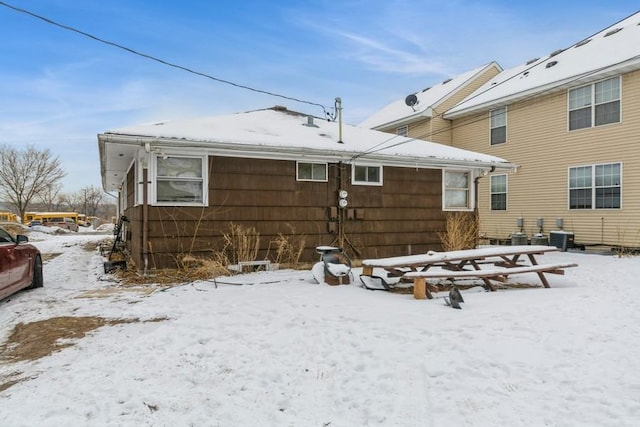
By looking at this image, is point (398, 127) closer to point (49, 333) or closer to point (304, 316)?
point (304, 316)

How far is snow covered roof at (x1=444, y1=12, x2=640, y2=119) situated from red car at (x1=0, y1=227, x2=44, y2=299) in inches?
573

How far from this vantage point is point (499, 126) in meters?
15.7

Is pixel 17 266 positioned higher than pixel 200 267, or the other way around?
pixel 17 266

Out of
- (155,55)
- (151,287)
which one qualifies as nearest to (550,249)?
(151,287)

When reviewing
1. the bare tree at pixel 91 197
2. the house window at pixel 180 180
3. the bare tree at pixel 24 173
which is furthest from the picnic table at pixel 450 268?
the bare tree at pixel 91 197

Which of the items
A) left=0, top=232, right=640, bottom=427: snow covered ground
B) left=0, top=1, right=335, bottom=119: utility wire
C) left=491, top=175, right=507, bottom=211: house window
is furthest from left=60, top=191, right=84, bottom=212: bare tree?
left=0, top=232, right=640, bottom=427: snow covered ground

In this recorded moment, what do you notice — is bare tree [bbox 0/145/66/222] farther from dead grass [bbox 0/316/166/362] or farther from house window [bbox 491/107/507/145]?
dead grass [bbox 0/316/166/362]

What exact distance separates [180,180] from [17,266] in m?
3.03

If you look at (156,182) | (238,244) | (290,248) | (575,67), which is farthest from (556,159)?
(156,182)

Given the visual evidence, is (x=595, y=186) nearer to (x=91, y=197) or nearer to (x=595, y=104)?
(x=595, y=104)

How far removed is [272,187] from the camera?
871cm

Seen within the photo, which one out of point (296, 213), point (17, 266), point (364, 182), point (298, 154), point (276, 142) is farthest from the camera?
point (364, 182)

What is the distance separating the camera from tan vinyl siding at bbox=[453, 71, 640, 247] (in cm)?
1173

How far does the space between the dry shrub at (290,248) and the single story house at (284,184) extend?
0.09 metres
